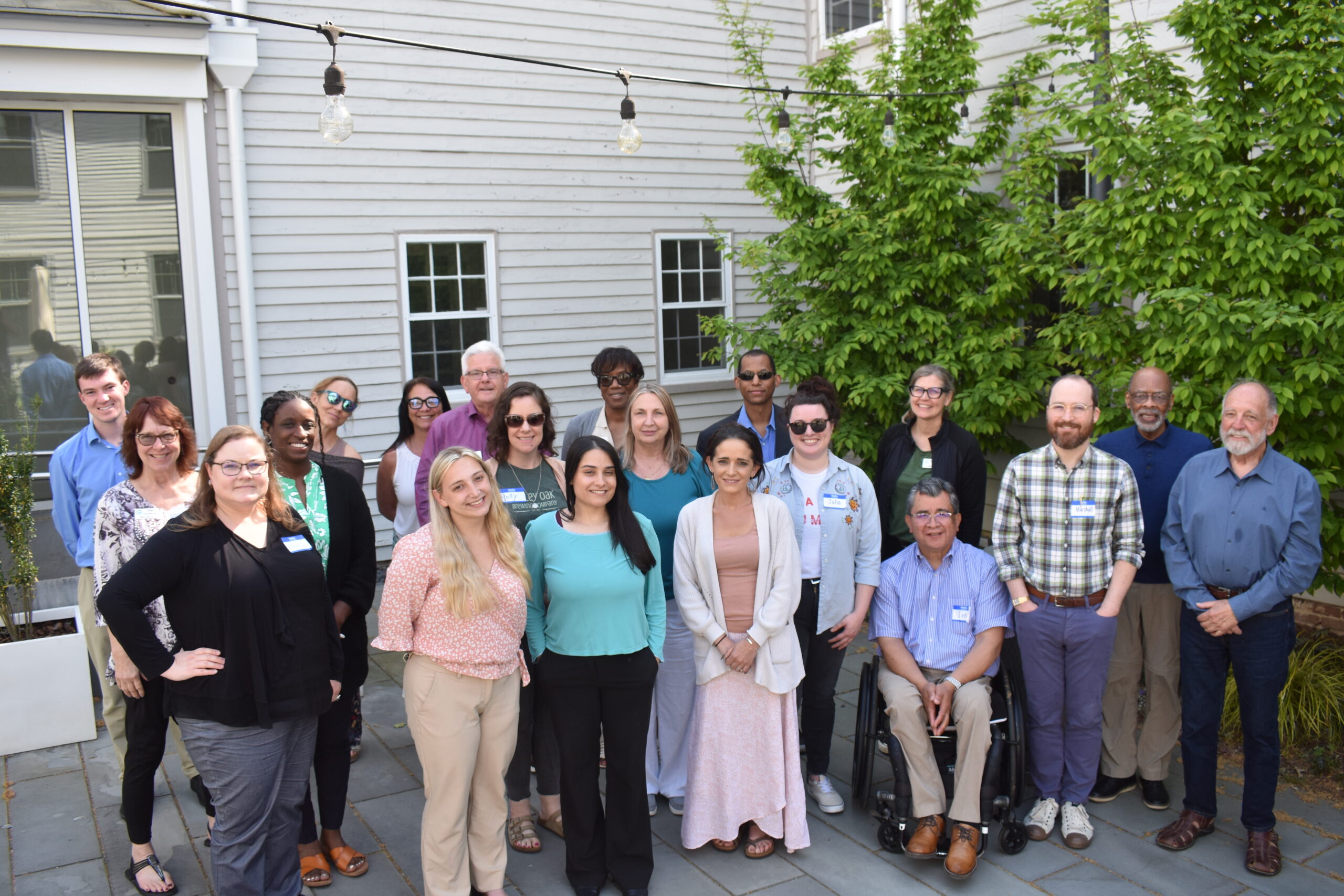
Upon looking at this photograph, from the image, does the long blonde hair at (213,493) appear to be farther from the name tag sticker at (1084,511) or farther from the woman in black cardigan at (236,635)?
the name tag sticker at (1084,511)

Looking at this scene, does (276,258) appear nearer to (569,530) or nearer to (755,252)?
(755,252)

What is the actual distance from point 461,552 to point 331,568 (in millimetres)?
707

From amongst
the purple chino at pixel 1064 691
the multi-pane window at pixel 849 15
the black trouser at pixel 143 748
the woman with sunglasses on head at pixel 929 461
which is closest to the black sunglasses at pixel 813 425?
the woman with sunglasses on head at pixel 929 461

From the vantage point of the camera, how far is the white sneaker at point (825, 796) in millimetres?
4426

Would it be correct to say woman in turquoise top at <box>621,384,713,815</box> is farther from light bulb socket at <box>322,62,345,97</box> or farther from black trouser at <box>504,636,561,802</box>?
light bulb socket at <box>322,62,345,97</box>

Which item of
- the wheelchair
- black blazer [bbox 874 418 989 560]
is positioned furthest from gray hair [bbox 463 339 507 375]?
the wheelchair

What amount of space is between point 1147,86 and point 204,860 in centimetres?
594

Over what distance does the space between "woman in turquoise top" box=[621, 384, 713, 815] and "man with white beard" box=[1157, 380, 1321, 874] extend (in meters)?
2.04

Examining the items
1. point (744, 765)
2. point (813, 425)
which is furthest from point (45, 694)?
point (813, 425)

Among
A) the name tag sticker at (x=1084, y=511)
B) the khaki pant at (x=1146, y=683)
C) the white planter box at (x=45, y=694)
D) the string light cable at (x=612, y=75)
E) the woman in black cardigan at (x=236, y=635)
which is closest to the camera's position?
the woman in black cardigan at (x=236, y=635)

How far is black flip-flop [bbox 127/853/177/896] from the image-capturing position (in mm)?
3809

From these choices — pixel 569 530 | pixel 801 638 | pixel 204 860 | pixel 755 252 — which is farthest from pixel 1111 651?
pixel 755 252

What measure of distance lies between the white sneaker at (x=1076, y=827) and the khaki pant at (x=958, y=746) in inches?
20.3

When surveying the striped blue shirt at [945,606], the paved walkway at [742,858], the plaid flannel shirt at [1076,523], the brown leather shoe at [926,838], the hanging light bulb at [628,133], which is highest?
the hanging light bulb at [628,133]
